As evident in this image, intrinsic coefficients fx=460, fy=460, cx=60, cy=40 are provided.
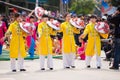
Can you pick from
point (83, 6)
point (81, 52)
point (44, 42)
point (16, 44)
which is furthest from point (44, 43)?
point (83, 6)

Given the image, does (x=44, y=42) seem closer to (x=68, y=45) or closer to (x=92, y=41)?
(x=68, y=45)

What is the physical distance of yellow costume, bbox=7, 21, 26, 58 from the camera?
14.5 meters

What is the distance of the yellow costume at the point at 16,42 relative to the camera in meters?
14.5

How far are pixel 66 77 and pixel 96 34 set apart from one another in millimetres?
2942

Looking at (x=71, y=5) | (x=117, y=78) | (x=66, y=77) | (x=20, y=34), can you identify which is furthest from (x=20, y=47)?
(x=71, y=5)

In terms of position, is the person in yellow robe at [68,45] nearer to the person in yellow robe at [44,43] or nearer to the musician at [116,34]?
the person in yellow robe at [44,43]

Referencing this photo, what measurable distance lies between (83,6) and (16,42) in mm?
39246

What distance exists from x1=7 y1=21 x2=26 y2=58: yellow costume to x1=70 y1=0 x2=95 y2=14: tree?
3707 cm

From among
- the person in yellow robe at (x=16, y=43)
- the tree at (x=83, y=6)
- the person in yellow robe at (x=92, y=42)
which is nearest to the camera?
the person in yellow robe at (x=16, y=43)

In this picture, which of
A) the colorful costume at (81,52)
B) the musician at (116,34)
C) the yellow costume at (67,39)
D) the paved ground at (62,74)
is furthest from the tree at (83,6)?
the paved ground at (62,74)

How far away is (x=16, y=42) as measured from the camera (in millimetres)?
14547

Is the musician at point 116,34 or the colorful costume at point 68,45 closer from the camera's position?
the musician at point 116,34

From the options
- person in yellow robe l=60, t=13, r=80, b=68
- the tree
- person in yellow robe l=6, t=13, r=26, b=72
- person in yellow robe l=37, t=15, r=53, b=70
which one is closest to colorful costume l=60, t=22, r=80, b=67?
person in yellow robe l=60, t=13, r=80, b=68

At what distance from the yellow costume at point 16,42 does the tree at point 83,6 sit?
3707cm
